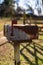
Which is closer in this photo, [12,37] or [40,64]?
[12,37]

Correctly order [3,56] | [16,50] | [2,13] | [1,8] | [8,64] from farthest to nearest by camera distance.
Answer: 1. [1,8]
2. [2,13]
3. [3,56]
4. [8,64]
5. [16,50]

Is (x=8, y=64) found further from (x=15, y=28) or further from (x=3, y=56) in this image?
(x=15, y=28)

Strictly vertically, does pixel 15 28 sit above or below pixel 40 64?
above

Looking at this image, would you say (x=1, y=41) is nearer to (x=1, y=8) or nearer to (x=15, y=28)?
(x=15, y=28)

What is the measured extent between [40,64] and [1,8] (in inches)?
1421

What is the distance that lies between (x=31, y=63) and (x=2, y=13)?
109 ft

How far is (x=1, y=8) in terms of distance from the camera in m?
39.6

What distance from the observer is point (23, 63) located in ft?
13.5

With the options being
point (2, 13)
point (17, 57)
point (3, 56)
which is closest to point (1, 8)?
point (2, 13)

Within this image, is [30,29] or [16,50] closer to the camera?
[30,29]

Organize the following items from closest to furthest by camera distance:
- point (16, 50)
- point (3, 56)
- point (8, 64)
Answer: point (16, 50) → point (8, 64) → point (3, 56)

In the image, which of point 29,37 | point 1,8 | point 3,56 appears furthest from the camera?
point 1,8

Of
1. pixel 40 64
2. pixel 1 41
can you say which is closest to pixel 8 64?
pixel 40 64

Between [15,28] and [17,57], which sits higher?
[15,28]
